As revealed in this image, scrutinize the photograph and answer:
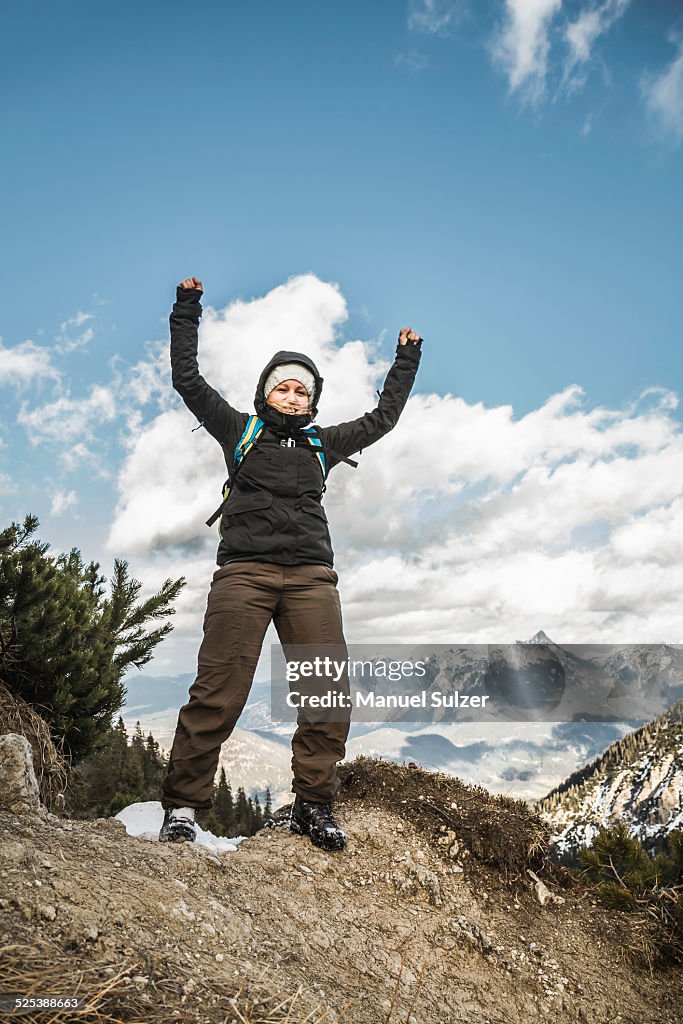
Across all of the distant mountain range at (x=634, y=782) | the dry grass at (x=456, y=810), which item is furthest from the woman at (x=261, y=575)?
the distant mountain range at (x=634, y=782)

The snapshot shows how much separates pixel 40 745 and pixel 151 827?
1.75 metres

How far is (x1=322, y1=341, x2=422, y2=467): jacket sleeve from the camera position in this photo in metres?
5.72

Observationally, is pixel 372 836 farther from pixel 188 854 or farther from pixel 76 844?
pixel 76 844

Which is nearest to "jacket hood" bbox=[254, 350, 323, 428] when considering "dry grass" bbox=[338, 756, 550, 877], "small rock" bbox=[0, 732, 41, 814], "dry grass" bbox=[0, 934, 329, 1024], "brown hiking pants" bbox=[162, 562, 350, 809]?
"brown hiking pants" bbox=[162, 562, 350, 809]

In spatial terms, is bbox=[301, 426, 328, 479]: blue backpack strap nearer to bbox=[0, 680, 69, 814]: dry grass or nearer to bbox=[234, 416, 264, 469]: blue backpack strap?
bbox=[234, 416, 264, 469]: blue backpack strap

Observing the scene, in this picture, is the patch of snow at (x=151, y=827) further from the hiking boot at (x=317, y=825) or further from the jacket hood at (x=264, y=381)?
the jacket hood at (x=264, y=381)

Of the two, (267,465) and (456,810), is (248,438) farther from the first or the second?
(456,810)

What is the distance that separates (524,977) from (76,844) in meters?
2.83

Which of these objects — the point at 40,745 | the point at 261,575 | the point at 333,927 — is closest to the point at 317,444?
the point at 261,575

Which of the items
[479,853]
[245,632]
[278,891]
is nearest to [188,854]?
[278,891]

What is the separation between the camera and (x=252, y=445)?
5227 millimetres

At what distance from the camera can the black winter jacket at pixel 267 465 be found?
4.97 meters

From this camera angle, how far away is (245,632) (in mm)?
4754

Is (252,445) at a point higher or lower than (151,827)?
higher
